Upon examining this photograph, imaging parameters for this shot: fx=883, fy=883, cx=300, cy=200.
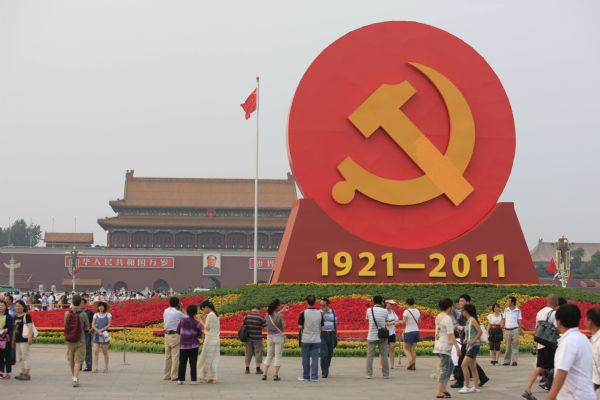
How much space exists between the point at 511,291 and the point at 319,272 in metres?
4.60

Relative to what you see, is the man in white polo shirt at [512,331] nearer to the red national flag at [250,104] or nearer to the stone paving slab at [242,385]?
the stone paving slab at [242,385]

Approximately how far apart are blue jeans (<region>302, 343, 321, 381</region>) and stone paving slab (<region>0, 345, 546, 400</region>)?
0.18 meters

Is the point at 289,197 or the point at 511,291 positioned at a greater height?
the point at 289,197

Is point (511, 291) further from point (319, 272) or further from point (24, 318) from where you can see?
point (24, 318)

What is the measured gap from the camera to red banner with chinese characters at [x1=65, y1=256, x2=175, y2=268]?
52.5 metres

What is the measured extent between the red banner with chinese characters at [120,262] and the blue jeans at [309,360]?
137 feet

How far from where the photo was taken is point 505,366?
14.8 meters

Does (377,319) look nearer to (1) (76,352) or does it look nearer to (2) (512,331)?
(2) (512,331)

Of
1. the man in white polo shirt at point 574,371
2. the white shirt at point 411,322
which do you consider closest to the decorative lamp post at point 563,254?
the white shirt at point 411,322

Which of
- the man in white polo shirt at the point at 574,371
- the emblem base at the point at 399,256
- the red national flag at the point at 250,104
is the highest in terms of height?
the red national flag at the point at 250,104

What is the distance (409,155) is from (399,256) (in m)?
2.48

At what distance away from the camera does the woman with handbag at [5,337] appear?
11.8 m

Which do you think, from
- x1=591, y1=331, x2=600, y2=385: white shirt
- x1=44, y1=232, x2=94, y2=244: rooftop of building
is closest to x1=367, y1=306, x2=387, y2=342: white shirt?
x1=591, y1=331, x2=600, y2=385: white shirt

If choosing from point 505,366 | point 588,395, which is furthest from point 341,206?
point 588,395
